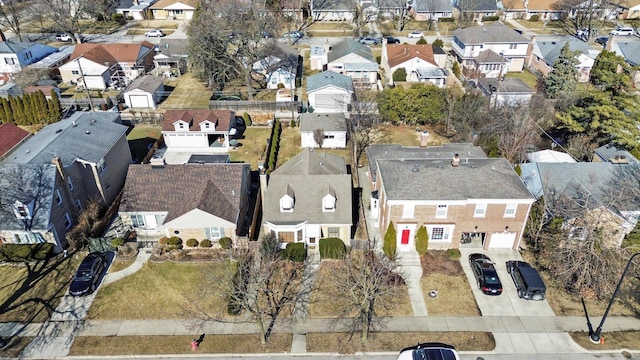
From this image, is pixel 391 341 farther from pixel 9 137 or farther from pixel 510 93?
pixel 9 137

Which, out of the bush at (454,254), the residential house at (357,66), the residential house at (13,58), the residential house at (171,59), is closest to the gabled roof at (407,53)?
the residential house at (357,66)

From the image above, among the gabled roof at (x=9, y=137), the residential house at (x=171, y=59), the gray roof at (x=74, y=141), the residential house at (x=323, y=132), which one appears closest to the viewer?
the gray roof at (x=74, y=141)

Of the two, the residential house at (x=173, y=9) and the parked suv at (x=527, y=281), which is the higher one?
the residential house at (x=173, y=9)

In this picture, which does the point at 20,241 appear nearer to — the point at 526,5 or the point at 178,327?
the point at 178,327

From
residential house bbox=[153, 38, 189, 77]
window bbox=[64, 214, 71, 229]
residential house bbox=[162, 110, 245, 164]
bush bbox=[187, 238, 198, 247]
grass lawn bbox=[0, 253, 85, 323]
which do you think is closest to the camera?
grass lawn bbox=[0, 253, 85, 323]

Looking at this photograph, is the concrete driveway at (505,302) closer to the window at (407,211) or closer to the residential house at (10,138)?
the window at (407,211)

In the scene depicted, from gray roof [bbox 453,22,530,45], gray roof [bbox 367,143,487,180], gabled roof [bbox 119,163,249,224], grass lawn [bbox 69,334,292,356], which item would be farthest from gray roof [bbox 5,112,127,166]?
gray roof [bbox 453,22,530,45]

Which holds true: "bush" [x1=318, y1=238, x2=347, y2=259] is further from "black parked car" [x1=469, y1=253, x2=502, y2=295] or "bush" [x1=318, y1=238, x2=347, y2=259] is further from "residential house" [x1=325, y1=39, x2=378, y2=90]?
"residential house" [x1=325, y1=39, x2=378, y2=90]
